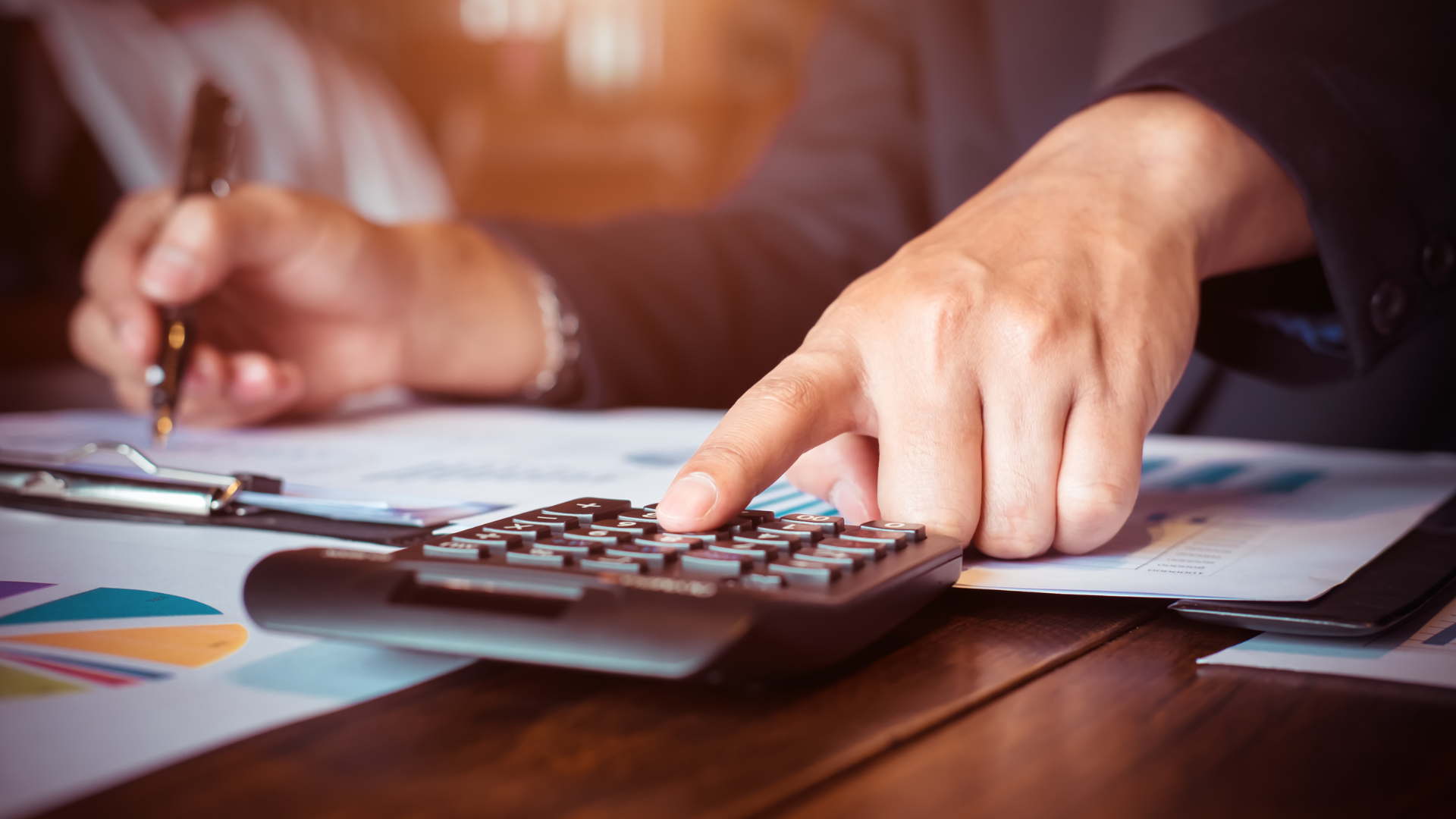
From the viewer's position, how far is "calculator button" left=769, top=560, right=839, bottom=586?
0.26 m

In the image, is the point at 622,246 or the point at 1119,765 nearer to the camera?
the point at 1119,765

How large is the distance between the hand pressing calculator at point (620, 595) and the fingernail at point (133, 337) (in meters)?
0.52

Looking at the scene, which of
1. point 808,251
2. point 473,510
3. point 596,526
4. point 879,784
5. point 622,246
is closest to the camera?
point 879,784

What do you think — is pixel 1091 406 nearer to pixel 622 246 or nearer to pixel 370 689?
pixel 370 689

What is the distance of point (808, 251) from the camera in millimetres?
1000

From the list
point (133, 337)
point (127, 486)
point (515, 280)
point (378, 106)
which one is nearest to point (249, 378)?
point (133, 337)

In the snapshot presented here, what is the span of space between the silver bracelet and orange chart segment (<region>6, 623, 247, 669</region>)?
56cm

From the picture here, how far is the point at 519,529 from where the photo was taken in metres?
0.31

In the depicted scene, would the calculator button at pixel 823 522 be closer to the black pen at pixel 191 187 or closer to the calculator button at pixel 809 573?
the calculator button at pixel 809 573

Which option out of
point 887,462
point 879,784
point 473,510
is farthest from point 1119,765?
point 473,510

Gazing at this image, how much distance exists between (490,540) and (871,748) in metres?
0.13

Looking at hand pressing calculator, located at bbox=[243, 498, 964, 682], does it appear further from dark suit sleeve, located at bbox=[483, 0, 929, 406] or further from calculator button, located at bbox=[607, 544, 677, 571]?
dark suit sleeve, located at bbox=[483, 0, 929, 406]

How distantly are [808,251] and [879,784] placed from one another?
83 cm

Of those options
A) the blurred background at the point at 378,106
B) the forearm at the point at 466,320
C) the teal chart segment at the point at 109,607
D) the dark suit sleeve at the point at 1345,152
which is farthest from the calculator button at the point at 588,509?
the blurred background at the point at 378,106
